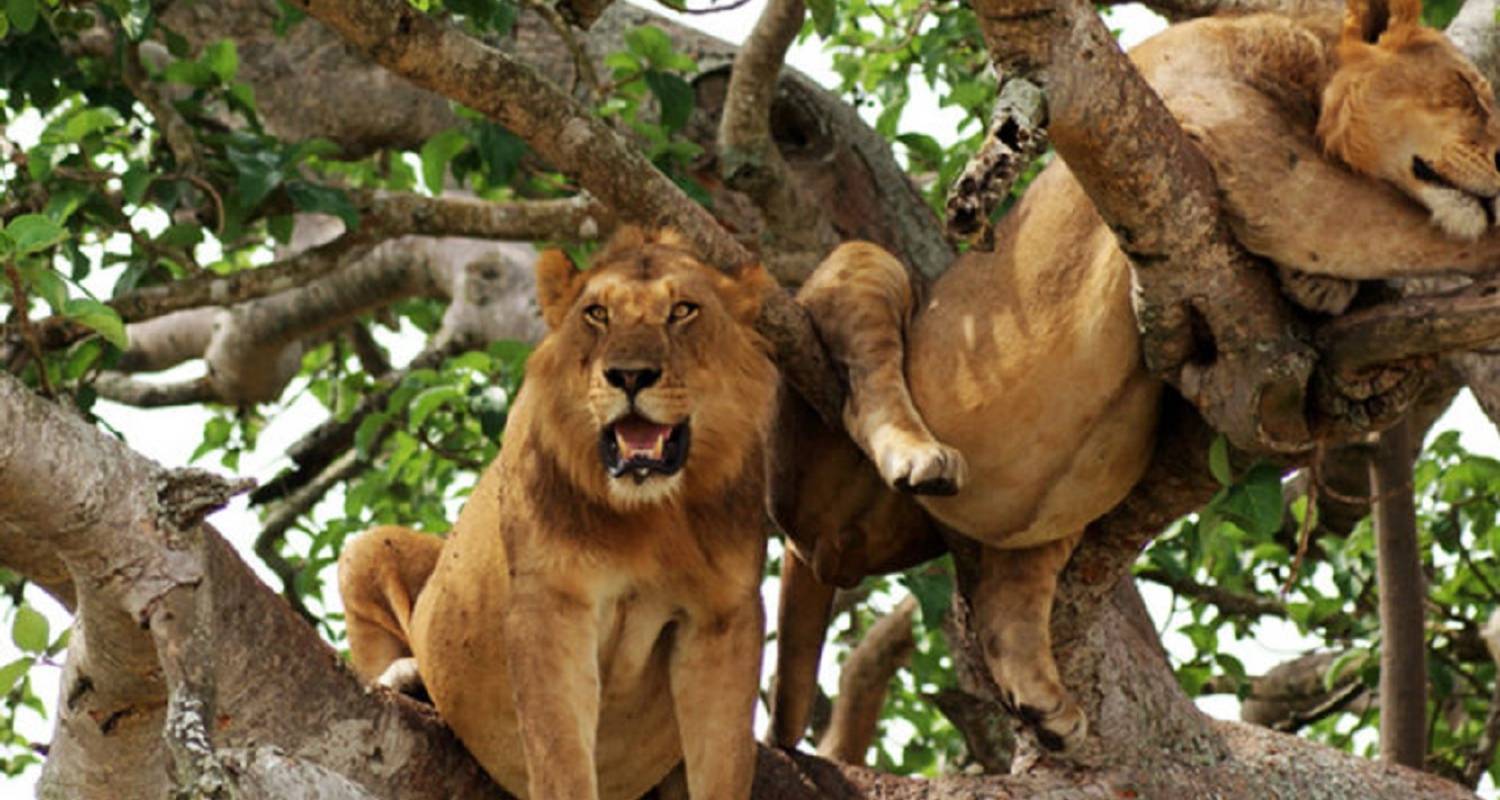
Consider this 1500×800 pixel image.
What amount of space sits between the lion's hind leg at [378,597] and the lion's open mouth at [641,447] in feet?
3.50

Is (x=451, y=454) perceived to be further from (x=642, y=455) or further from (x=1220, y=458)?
(x=1220, y=458)

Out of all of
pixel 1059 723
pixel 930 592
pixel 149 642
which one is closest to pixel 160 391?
pixel 930 592

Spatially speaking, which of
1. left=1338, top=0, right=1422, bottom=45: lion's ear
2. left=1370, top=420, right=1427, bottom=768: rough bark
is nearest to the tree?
left=1370, top=420, right=1427, bottom=768: rough bark

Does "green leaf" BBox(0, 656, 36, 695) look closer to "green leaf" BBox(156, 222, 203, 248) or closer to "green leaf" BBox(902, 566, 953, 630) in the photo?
"green leaf" BBox(156, 222, 203, 248)

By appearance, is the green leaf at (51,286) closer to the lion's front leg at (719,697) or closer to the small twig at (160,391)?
the lion's front leg at (719,697)

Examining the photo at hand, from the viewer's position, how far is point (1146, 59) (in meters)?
5.09

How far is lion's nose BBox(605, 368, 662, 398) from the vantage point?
15.0 ft

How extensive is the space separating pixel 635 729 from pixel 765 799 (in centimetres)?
36

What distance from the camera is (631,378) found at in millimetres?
4582

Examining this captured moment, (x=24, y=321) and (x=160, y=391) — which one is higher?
(x=160, y=391)

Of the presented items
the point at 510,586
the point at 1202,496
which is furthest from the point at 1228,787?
the point at 510,586

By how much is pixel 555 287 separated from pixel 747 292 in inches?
14.1

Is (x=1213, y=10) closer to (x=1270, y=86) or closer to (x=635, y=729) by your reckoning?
(x=1270, y=86)

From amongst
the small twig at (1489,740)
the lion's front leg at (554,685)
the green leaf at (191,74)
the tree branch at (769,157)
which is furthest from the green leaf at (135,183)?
the small twig at (1489,740)
